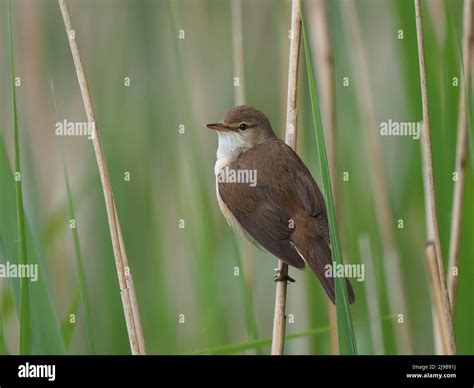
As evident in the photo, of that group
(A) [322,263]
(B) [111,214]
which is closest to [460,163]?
(A) [322,263]

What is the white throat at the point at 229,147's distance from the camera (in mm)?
2939

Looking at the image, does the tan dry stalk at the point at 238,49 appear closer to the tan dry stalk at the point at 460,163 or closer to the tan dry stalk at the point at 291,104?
the tan dry stalk at the point at 291,104

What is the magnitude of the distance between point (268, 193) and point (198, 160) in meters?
0.35

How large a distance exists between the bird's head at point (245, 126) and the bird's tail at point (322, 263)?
544mm

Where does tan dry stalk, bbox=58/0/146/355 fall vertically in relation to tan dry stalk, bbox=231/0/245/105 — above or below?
below

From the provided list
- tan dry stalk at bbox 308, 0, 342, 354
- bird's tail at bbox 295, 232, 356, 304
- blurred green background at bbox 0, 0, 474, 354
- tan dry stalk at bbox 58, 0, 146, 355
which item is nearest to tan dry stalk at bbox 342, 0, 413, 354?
blurred green background at bbox 0, 0, 474, 354

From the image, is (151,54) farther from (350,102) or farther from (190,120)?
(350,102)

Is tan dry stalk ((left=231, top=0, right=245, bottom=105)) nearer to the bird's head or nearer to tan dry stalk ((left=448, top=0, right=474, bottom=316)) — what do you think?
the bird's head

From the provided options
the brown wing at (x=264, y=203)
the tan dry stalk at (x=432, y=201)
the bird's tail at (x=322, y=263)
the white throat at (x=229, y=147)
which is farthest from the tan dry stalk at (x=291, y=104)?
the white throat at (x=229, y=147)

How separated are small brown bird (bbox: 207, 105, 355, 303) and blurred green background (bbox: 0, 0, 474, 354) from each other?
0.08 m

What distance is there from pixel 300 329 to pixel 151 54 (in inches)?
49.2

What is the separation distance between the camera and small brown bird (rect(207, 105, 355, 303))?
2633 millimetres

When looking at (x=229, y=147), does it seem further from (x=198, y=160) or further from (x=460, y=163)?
(x=460, y=163)

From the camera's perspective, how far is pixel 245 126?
9.57 ft
